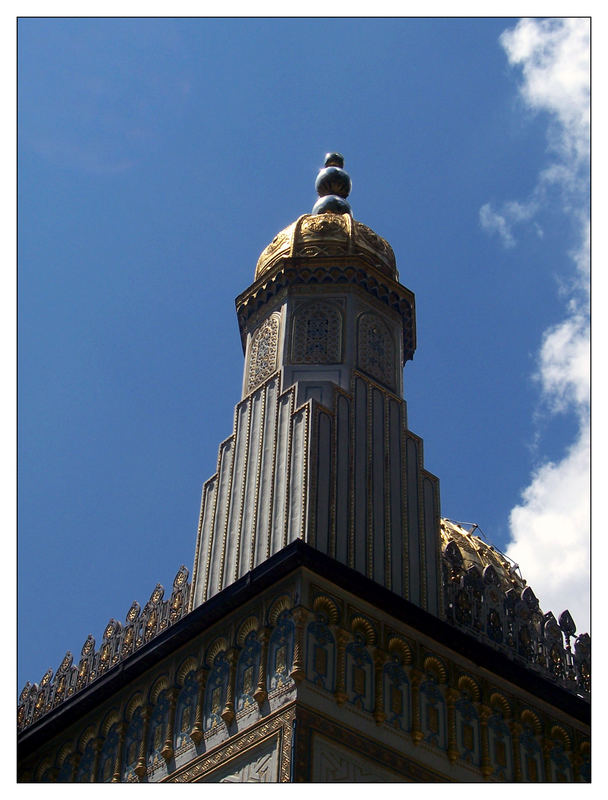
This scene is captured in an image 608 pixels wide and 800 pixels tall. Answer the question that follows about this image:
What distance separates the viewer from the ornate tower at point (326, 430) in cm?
1598

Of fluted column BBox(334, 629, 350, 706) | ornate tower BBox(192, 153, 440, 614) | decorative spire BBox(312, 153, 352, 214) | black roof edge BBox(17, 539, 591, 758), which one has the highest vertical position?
decorative spire BBox(312, 153, 352, 214)

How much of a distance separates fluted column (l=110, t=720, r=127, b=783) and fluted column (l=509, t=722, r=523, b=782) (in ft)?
15.1

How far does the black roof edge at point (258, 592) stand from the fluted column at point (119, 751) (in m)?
0.54

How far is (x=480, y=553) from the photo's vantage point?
2439 centimetres

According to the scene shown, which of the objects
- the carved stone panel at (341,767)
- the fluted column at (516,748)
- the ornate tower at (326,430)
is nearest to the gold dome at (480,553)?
the ornate tower at (326,430)

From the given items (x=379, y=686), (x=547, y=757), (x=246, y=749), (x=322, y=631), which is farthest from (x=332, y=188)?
(x=246, y=749)

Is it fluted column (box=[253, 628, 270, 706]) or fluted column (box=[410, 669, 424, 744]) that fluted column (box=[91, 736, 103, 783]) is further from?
fluted column (box=[410, 669, 424, 744])

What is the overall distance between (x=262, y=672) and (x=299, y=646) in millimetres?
546

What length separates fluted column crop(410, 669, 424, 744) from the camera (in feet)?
47.4

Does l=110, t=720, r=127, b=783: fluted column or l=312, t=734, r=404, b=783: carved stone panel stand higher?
l=110, t=720, r=127, b=783: fluted column

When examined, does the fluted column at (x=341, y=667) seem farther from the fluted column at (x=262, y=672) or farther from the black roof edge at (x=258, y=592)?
the fluted column at (x=262, y=672)

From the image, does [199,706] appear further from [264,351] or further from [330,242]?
[330,242]

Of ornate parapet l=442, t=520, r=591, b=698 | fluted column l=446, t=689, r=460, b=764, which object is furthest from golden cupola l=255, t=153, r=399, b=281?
fluted column l=446, t=689, r=460, b=764

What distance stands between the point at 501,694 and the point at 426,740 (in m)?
1.55
